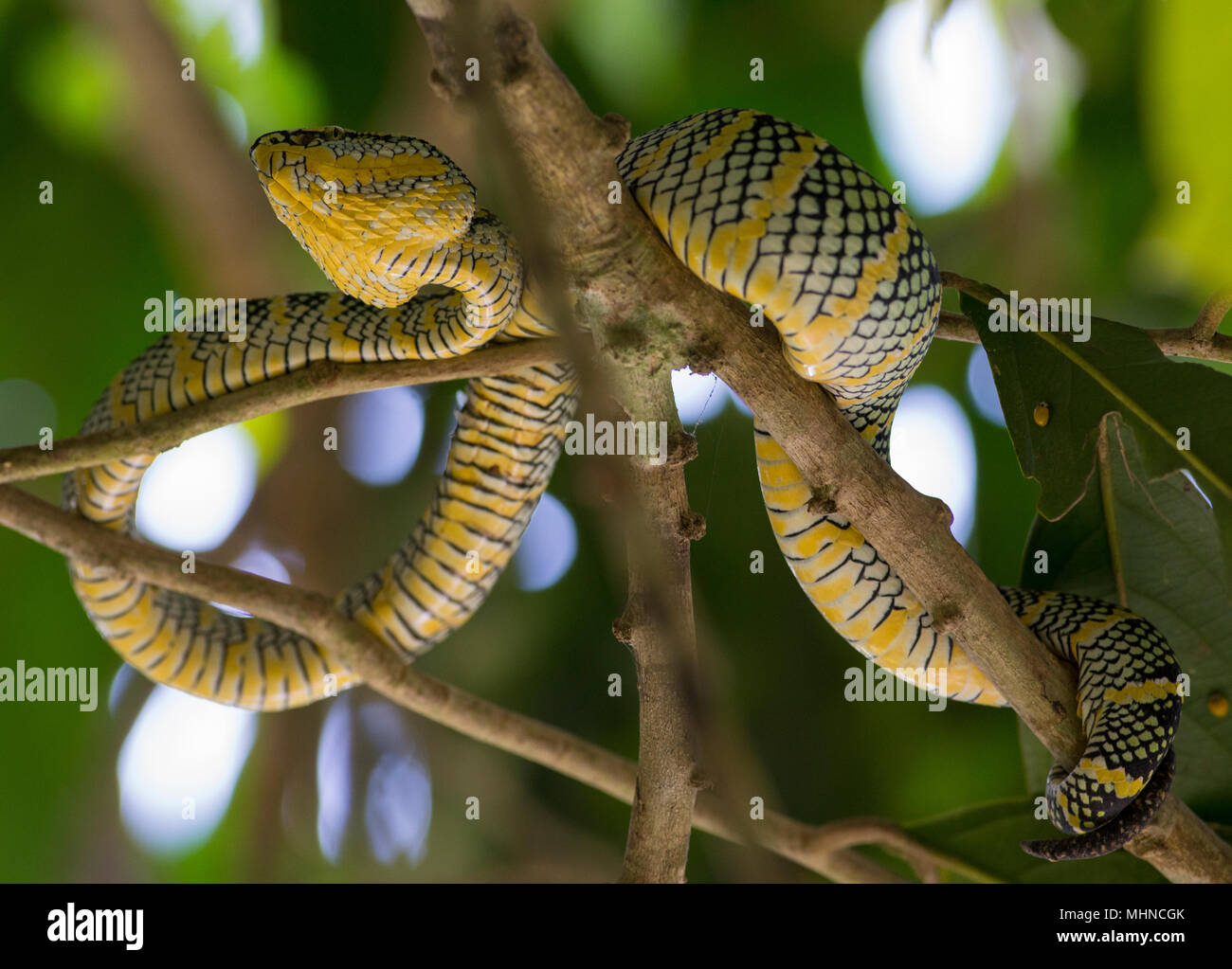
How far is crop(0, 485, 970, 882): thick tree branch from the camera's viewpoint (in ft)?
5.49

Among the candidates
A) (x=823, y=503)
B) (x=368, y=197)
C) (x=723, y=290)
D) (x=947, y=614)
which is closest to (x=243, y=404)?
(x=368, y=197)

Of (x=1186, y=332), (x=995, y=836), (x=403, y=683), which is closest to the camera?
(x=1186, y=332)

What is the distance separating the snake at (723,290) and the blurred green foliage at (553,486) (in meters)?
0.74

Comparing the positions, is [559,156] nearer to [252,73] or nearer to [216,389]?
[216,389]

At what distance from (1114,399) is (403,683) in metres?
1.24

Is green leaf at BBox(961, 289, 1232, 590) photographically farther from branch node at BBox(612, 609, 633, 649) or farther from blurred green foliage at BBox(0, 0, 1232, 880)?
blurred green foliage at BBox(0, 0, 1232, 880)

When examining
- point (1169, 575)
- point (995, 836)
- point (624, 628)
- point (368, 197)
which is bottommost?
point (995, 836)

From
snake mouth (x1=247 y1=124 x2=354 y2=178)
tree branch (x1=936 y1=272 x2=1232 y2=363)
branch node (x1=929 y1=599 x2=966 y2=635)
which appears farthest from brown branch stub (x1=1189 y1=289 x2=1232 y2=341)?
snake mouth (x1=247 y1=124 x2=354 y2=178)

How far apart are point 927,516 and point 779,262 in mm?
379

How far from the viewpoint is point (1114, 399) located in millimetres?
1529

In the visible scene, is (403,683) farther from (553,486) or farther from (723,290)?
(553,486)

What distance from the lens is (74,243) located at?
3027 mm

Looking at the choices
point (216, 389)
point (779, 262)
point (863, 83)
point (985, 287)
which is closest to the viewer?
point (779, 262)
